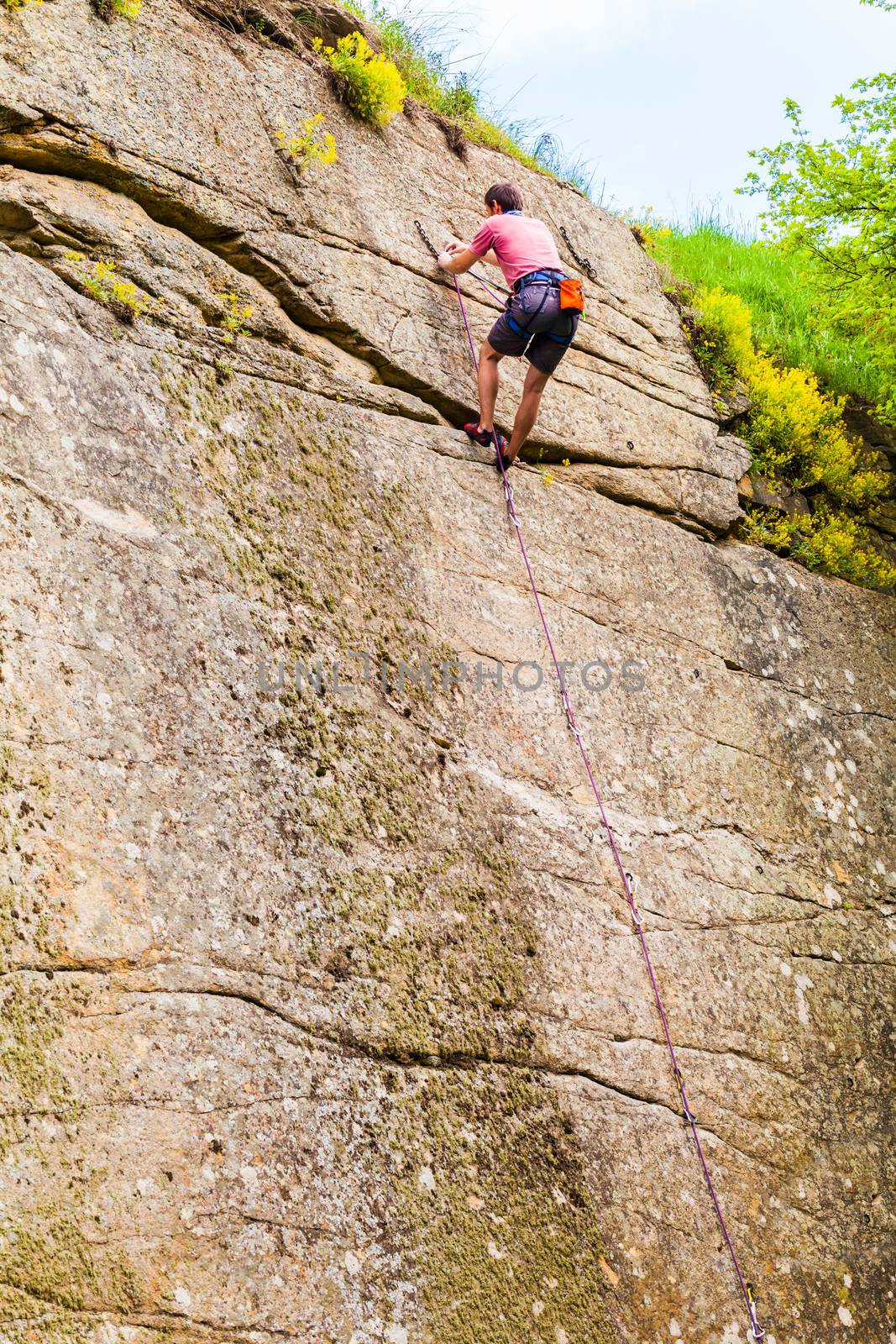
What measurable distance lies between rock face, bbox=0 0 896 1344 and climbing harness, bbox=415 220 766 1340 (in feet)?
0.30

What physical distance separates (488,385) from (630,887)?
10.5 feet

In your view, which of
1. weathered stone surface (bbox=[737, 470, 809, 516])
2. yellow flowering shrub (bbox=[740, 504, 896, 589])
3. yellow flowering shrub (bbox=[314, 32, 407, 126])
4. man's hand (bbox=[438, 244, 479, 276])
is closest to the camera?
man's hand (bbox=[438, 244, 479, 276])

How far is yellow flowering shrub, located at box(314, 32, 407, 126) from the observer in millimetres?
7078

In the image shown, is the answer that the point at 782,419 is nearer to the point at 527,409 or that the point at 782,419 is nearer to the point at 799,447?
the point at 799,447

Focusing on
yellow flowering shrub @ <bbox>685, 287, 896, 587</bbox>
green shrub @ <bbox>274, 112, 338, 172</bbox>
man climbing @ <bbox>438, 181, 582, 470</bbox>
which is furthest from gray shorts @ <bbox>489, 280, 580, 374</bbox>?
yellow flowering shrub @ <bbox>685, 287, 896, 587</bbox>

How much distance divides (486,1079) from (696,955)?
1700 mm

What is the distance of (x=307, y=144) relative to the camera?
6.43 m

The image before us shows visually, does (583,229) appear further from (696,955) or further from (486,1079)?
(486,1079)

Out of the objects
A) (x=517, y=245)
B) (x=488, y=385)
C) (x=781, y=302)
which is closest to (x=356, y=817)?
(x=488, y=385)

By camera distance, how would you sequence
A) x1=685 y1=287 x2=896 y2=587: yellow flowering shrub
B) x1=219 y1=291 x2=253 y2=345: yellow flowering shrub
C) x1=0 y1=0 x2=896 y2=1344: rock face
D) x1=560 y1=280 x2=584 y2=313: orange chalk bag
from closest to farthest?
1. x1=0 y1=0 x2=896 y2=1344: rock face
2. x1=219 y1=291 x2=253 y2=345: yellow flowering shrub
3. x1=560 y1=280 x2=584 y2=313: orange chalk bag
4. x1=685 y1=287 x2=896 y2=587: yellow flowering shrub

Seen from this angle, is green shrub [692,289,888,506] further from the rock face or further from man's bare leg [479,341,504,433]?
man's bare leg [479,341,504,433]

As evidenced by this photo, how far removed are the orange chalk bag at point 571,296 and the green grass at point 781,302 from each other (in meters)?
3.77

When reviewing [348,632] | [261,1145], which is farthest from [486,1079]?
[348,632]

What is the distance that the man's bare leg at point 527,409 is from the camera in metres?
6.42
